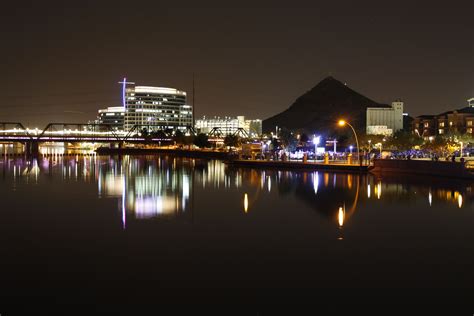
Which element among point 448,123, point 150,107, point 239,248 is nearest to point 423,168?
point 239,248

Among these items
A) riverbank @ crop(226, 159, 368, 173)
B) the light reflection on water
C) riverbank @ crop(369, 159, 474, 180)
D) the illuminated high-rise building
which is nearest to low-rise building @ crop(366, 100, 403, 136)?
the illuminated high-rise building

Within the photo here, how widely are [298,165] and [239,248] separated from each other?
1477 inches

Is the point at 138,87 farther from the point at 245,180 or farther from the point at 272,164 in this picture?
the point at 245,180

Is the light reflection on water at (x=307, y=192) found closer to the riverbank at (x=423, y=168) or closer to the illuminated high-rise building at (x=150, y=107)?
the riverbank at (x=423, y=168)

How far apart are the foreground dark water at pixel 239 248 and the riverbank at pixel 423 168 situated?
7420 mm

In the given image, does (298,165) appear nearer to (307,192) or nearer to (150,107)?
(307,192)

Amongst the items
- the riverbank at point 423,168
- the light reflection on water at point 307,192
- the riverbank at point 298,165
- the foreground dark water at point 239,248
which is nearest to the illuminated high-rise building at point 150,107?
the riverbank at point 298,165

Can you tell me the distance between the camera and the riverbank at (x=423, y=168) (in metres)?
35.5

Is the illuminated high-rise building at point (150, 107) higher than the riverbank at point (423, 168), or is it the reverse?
the illuminated high-rise building at point (150, 107)

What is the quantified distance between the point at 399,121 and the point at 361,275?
16425 cm

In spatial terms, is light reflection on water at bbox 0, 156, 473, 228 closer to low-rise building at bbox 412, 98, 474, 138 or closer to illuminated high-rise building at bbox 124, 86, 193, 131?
low-rise building at bbox 412, 98, 474, 138

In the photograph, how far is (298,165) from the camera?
169 feet

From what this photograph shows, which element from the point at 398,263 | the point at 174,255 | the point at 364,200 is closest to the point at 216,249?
the point at 174,255

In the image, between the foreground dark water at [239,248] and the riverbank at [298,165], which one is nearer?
the foreground dark water at [239,248]
